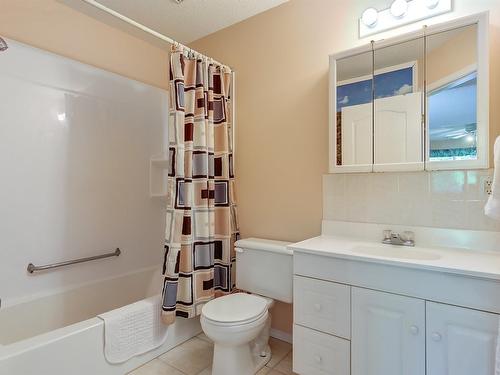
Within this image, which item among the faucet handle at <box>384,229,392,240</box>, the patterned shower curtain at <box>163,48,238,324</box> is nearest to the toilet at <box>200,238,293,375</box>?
the patterned shower curtain at <box>163,48,238,324</box>

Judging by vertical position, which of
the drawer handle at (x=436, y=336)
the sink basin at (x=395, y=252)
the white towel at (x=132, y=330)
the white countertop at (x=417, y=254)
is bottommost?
the white towel at (x=132, y=330)

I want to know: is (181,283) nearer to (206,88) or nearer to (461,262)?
(206,88)

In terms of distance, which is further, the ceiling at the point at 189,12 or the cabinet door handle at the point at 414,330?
the ceiling at the point at 189,12

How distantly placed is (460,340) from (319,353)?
63cm

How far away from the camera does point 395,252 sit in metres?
1.54

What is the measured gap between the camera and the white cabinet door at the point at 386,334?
1215 mm

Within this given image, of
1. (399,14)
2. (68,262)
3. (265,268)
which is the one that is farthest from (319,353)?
(399,14)

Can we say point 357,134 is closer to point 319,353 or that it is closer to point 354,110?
point 354,110

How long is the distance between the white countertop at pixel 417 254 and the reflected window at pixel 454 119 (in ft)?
1.56

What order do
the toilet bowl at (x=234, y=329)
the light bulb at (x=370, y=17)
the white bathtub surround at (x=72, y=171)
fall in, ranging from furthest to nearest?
the white bathtub surround at (x=72, y=171)
the light bulb at (x=370, y=17)
the toilet bowl at (x=234, y=329)

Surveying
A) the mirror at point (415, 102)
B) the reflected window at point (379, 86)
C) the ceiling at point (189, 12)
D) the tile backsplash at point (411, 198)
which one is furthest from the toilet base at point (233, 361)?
the ceiling at point (189, 12)

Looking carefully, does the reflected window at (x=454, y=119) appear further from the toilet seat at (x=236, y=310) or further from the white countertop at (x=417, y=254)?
the toilet seat at (x=236, y=310)

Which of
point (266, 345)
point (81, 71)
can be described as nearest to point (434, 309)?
point (266, 345)

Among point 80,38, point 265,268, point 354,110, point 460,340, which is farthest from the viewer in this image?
point 80,38
